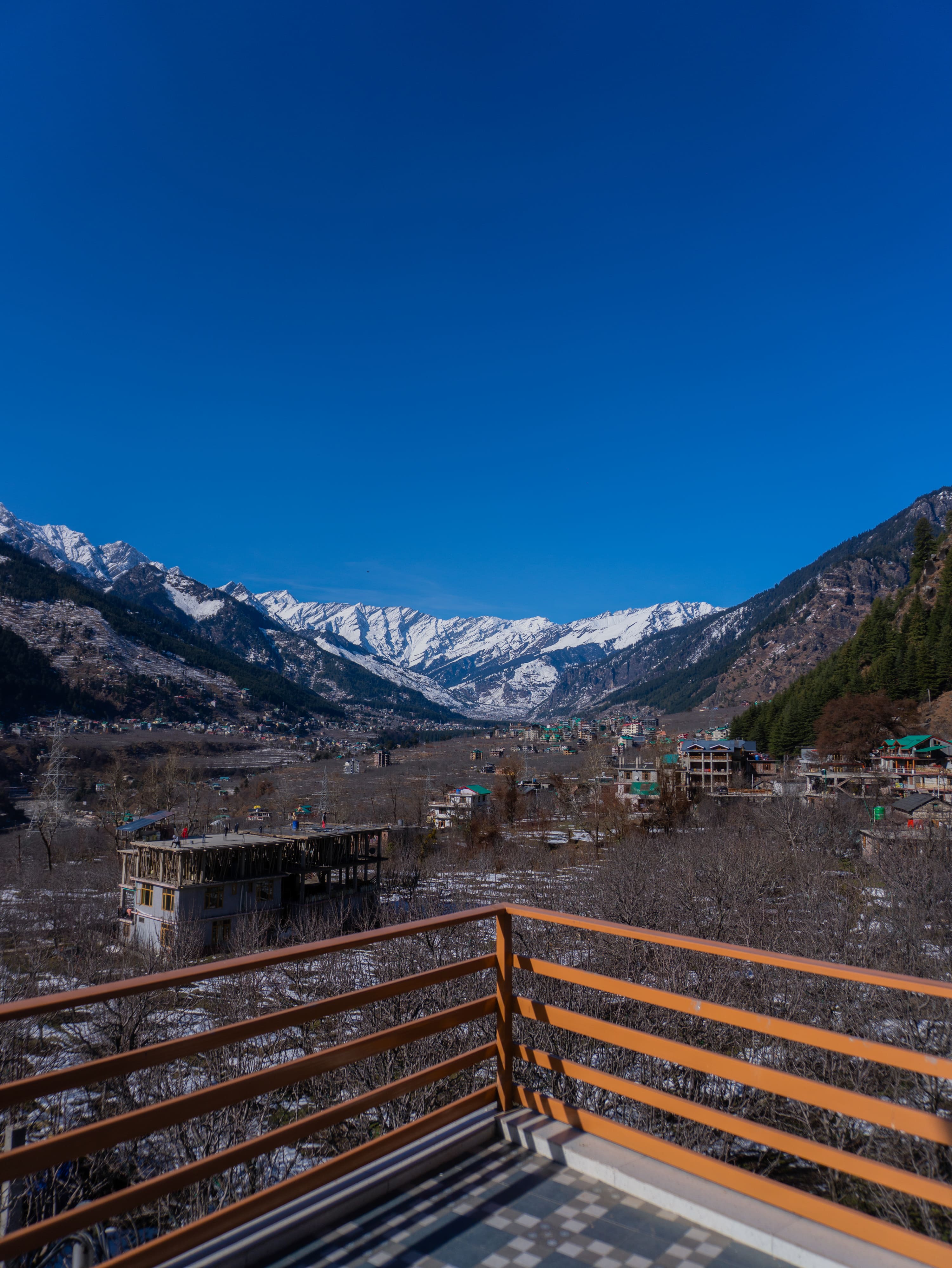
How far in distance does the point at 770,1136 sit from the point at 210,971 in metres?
2.59

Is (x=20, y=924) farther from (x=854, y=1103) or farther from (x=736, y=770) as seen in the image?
(x=736, y=770)

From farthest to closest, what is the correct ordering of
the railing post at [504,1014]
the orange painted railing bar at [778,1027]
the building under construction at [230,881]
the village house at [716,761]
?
1. the village house at [716,761]
2. the building under construction at [230,881]
3. the railing post at [504,1014]
4. the orange painted railing bar at [778,1027]

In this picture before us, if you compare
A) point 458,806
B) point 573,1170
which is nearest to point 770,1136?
point 573,1170

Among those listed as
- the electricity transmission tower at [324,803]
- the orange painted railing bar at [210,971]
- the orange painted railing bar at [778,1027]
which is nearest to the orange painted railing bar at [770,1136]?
the orange painted railing bar at [778,1027]

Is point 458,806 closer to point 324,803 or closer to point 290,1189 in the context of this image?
point 324,803

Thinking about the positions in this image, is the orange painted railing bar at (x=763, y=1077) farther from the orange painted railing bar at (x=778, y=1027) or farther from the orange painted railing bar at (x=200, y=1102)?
the orange painted railing bar at (x=200, y=1102)

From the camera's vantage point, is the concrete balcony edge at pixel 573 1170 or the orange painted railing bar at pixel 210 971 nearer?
the orange painted railing bar at pixel 210 971

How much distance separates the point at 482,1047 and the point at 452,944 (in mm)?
19499

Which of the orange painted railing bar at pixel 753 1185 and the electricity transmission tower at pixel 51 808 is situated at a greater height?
the orange painted railing bar at pixel 753 1185

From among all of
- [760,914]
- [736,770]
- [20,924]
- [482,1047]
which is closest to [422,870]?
[20,924]

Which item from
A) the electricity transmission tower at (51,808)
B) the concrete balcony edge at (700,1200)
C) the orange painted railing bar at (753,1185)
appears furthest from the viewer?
the electricity transmission tower at (51,808)

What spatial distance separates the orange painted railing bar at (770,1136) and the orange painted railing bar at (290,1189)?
491mm

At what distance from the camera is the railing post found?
445 cm

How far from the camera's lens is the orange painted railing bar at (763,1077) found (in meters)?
2.91
